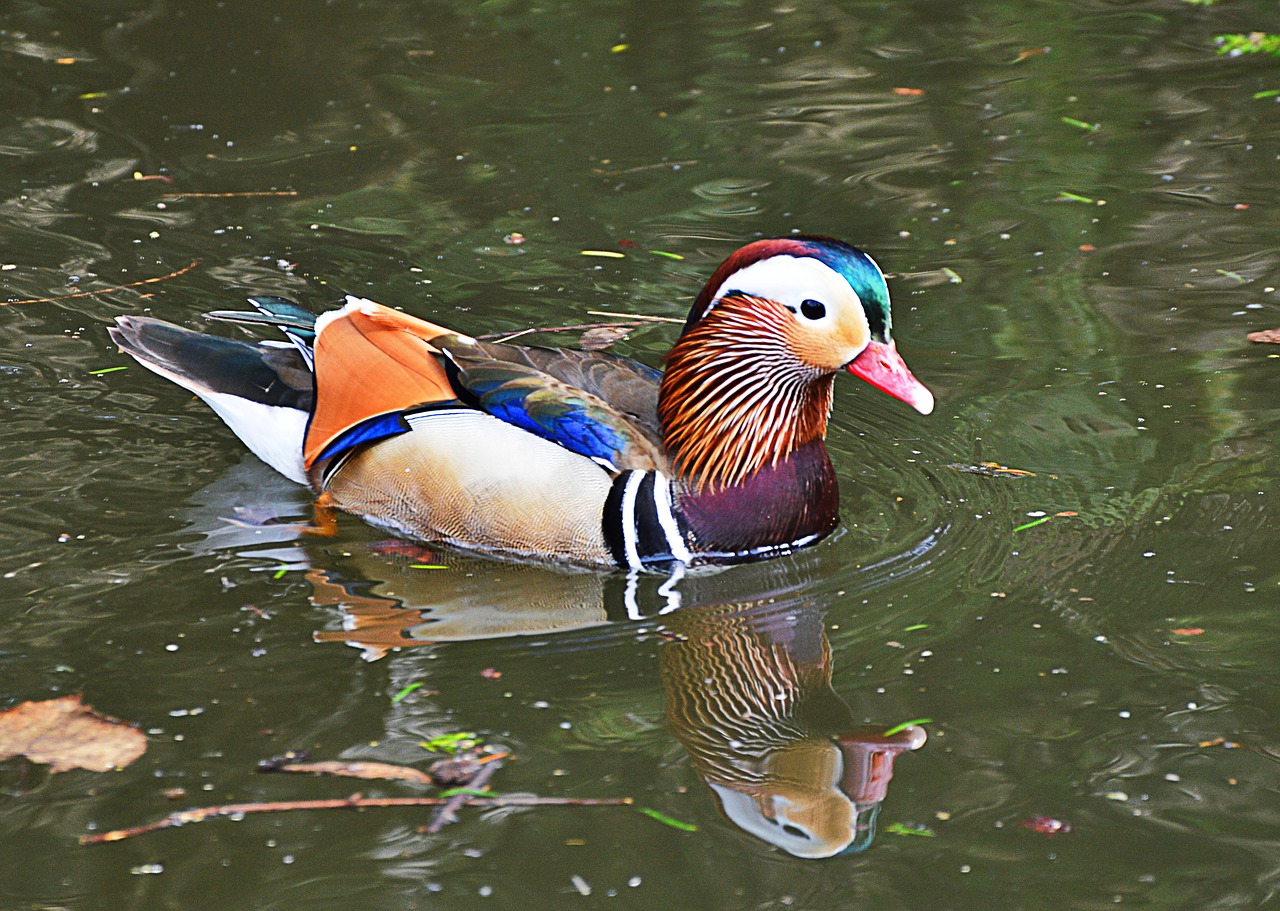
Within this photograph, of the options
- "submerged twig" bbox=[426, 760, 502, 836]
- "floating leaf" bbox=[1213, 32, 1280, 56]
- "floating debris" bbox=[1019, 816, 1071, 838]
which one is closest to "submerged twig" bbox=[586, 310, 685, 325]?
"submerged twig" bbox=[426, 760, 502, 836]

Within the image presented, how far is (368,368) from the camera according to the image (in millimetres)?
5293

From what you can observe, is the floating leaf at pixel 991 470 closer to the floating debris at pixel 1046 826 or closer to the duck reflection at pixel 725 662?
the duck reflection at pixel 725 662

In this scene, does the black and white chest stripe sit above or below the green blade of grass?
above

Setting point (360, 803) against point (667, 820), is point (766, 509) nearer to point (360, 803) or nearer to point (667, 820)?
point (667, 820)

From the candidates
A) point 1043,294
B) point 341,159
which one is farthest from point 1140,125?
point 341,159

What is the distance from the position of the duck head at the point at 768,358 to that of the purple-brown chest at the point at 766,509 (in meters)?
0.04

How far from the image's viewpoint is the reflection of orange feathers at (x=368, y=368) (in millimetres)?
5223

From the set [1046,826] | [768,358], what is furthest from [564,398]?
[1046,826]

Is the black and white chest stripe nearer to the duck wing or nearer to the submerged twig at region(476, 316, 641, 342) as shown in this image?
the duck wing

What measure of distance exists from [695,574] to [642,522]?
231mm

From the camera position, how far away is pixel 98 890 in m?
3.58

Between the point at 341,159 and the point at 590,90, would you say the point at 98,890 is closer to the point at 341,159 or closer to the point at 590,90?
the point at 341,159

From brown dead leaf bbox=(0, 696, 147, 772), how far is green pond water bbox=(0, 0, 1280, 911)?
64 mm

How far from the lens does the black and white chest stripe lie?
4.97m
